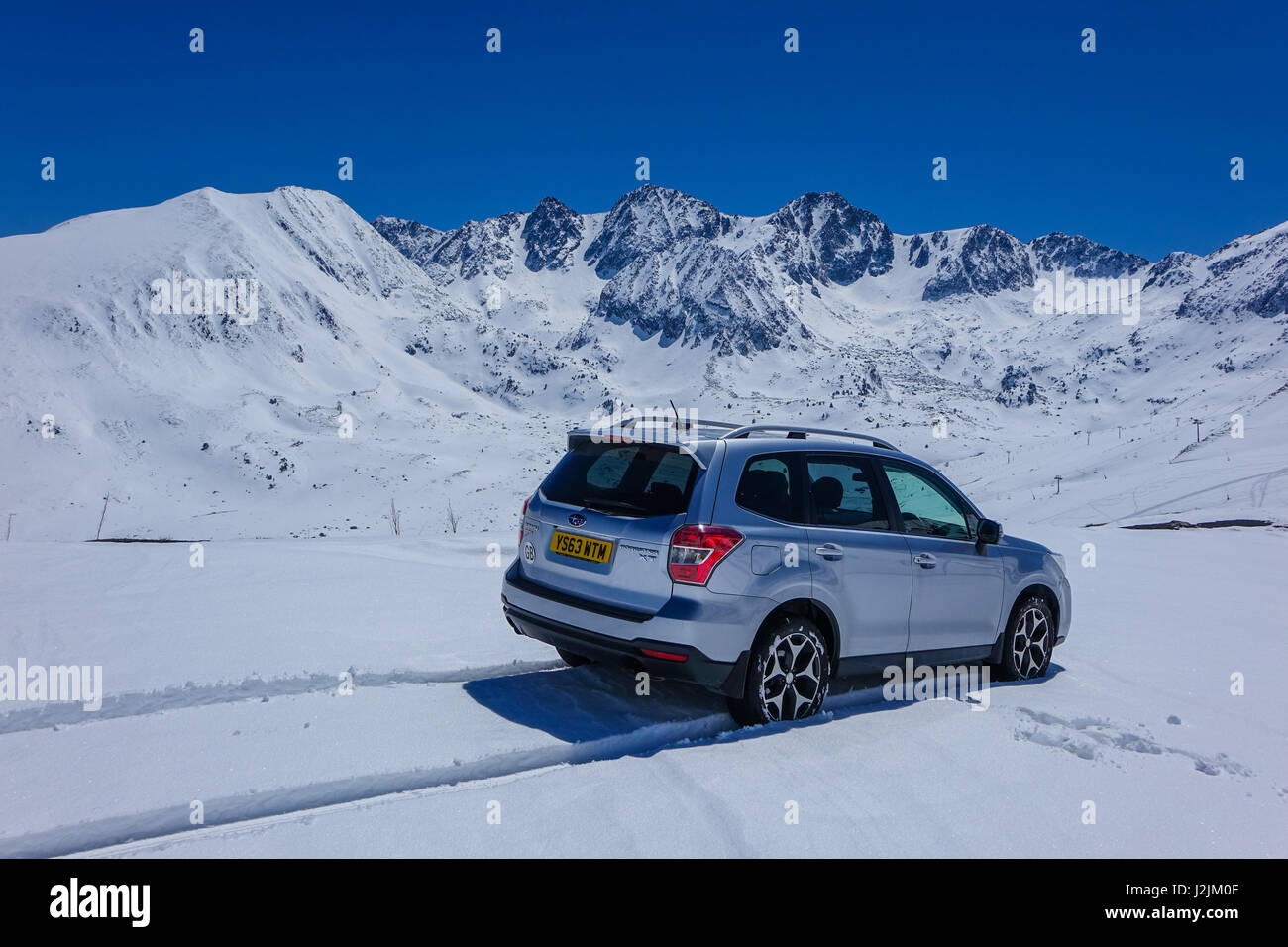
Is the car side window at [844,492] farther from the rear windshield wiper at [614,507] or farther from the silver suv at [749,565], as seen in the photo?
the rear windshield wiper at [614,507]

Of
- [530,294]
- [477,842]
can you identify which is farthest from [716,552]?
[530,294]

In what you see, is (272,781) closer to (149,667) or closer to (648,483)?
(149,667)

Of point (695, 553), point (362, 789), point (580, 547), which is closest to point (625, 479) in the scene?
point (580, 547)

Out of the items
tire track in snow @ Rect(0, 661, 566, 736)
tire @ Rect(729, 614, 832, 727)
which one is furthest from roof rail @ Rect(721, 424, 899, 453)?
tire track in snow @ Rect(0, 661, 566, 736)

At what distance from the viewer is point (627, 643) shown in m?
4.26

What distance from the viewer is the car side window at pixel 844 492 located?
4918 mm

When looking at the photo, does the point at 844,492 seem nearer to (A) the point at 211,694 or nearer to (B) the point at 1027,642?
(B) the point at 1027,642

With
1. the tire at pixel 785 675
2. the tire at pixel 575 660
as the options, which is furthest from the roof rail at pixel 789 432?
the tire at pixel 575 660

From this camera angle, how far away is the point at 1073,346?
14088 centimetres

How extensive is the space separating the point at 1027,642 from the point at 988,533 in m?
1.10

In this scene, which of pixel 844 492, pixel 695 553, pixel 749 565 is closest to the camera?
pixel 695 553

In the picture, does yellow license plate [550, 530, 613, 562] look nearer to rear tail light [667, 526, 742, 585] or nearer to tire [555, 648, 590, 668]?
rear tail light [667, 526, 742, 585]

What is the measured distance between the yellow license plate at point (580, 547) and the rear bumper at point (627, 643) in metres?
0.25

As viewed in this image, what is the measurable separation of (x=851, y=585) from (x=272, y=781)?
Answer: 3185mm
